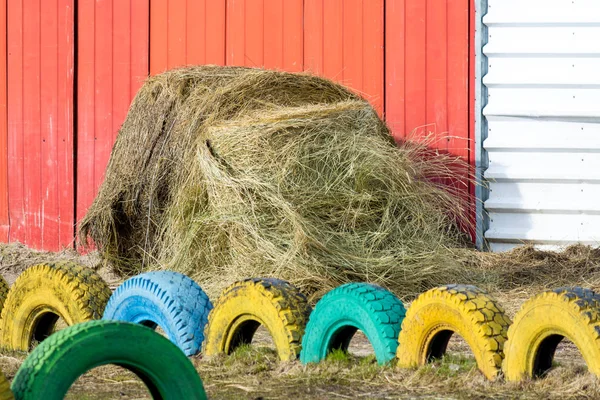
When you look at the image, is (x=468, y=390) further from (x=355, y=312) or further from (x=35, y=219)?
(x=35, y=219)

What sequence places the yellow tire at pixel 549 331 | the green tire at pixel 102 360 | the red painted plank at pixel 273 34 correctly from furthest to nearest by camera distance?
the red painted plank at pixel 273 34, the yellow tire at pixel 549 331, the green tire at pixel 102 360

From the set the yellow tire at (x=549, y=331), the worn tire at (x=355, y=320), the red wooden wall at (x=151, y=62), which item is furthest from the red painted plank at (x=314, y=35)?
the yellow tire at (x=549, y=331)

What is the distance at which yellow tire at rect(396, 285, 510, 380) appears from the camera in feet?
13.1

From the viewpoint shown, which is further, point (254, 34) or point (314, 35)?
point (254, 34)

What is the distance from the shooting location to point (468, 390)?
3.86m

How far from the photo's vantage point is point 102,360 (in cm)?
304

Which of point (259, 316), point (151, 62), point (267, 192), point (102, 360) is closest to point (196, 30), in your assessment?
point (151, 62)

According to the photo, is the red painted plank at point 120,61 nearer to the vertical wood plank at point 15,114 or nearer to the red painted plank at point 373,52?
the vertical wood plank at point 15,114

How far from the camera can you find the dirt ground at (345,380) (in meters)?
3.79

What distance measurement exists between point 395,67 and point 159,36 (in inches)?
85.3

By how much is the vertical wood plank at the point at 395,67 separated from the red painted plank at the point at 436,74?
21 cm

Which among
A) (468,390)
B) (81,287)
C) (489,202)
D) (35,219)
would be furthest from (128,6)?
(468,390)

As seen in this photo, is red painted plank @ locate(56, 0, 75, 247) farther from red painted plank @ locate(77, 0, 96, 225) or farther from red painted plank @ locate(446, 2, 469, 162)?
red painted plank @ locate(446, 2, 469, 162)

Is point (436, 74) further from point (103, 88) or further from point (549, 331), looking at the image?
point (549, 331)
